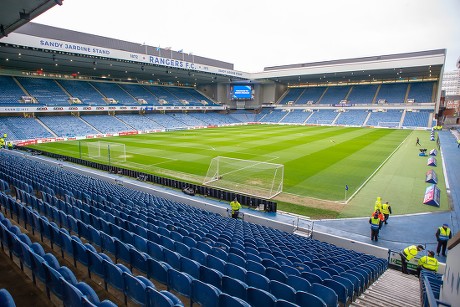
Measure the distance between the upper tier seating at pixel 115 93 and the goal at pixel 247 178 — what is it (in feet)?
130

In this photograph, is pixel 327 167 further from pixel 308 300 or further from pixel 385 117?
pixel 385 117

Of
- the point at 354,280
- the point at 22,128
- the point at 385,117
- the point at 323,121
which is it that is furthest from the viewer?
the point at 323,121

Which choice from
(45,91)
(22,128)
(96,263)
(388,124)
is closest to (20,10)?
(96,263)

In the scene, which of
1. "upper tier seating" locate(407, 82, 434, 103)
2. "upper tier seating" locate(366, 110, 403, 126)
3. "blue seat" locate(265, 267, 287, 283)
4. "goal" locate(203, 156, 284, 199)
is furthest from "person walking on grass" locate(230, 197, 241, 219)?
"upper tier seating" locate(407, 82, 434, 103)

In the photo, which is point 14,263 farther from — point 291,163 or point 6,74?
point 6,74

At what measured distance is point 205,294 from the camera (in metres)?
4.09

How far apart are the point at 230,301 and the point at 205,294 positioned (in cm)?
59

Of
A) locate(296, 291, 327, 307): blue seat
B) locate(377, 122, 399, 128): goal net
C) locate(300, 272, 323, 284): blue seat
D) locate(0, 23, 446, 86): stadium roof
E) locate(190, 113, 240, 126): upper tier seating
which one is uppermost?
locate(0, 23, 446, 86): stadium roof

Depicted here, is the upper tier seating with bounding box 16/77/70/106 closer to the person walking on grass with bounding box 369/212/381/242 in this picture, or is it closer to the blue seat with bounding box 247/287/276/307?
the person walking on grass with bounding box 369/212/381/242

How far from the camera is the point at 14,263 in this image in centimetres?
565

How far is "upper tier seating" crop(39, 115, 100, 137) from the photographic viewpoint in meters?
41.2

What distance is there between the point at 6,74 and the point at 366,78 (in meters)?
74.7

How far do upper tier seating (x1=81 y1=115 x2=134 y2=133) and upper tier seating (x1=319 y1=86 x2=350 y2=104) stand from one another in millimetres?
49304

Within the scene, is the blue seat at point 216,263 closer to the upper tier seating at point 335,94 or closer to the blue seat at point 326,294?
the blue seat at point 326,294
